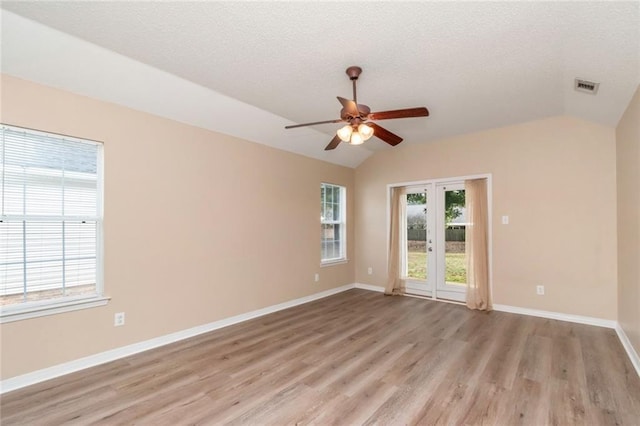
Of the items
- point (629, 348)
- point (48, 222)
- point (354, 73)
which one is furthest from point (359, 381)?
point (48, 222)

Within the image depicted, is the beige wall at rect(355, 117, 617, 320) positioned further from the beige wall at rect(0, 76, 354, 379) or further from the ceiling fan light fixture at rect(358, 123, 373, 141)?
the beige wall at rect(0, 76, 354, 379)

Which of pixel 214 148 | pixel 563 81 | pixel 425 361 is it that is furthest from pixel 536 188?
pixel 214 148

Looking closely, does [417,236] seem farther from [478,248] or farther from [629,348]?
[629,348]

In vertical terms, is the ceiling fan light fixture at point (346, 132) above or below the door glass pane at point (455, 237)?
above

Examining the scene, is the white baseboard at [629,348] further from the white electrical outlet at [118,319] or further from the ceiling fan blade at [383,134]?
the white electrical outlet at [118,319]

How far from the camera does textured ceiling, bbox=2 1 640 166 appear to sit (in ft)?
6.52

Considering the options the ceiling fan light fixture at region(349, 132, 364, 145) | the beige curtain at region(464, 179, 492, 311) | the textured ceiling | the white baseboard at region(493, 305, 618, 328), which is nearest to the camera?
the textured ceiling

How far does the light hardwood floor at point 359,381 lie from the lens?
2123 mm

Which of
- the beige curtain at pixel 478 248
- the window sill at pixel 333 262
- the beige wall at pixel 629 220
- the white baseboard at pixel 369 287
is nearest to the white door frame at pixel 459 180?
the beige curtain at pixel 478 248

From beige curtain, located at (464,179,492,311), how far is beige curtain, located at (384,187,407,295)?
118 cm

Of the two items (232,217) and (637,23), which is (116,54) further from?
(637,23)

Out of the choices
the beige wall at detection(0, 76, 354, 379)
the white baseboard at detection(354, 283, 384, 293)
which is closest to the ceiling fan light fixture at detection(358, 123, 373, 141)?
the beige wall at detection(0, 76, 354, 379)

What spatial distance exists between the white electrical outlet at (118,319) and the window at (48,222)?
262mm

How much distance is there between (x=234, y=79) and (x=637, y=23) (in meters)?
3.12
